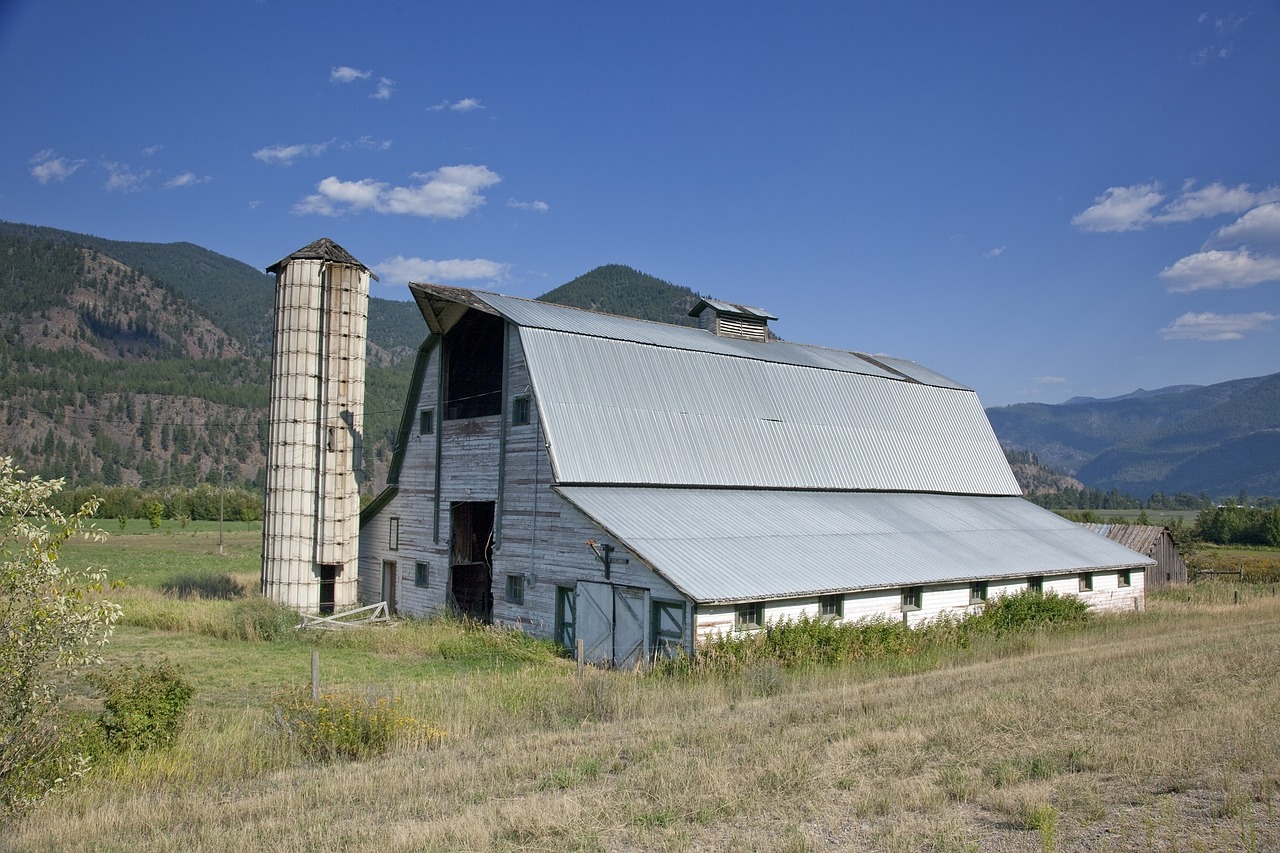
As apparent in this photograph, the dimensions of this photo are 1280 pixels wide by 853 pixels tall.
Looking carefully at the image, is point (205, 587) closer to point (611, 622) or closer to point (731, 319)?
point (611, 622)

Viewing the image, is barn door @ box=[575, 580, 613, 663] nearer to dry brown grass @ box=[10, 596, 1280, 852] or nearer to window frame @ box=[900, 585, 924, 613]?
dry brown grass @ box=[10, 596, 1280, 852]

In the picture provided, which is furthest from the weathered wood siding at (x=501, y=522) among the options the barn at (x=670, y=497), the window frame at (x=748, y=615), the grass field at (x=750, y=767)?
the grass field at (x=750, y=767)

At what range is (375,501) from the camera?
3109 centimetres

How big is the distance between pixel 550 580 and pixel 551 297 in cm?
17415

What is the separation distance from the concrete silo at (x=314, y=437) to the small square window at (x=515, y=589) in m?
7.71

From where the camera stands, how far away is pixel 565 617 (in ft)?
74.6

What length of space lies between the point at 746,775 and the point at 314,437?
72.8ft

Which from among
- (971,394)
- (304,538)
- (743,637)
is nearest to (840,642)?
(743,637)

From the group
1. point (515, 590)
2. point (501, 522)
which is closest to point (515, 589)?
point (515, 590)

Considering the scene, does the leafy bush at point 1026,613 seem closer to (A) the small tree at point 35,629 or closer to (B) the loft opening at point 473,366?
(B) the loft opening at point 473,366

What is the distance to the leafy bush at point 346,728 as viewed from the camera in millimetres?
12688

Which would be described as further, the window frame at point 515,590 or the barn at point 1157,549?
the barn at point 1157,549

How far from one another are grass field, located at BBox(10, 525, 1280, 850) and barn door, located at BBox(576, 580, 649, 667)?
1451mm

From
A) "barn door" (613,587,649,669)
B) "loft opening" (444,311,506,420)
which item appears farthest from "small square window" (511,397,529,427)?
"barn door" (613,587,649,669)
